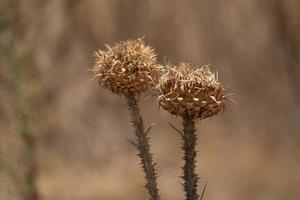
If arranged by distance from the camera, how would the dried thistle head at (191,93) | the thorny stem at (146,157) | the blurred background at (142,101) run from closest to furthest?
1. the dried thistle head at (191,93)
2. the thorny stem at (146,157)
3. the blurred background at (142,101)

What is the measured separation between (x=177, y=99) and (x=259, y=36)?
2.64 m

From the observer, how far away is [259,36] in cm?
418

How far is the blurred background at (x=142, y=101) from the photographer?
4.17 meters

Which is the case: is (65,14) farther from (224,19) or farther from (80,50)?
(224,19)

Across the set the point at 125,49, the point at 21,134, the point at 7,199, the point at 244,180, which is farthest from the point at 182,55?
the point at 125,49

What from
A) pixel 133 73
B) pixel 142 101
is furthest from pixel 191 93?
pixel 142 101

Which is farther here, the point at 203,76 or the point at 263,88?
the point at 263,88

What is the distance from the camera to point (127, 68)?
170 centimetres

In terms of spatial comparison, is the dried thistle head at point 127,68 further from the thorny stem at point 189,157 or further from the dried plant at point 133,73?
the thorny stem at point 189,157

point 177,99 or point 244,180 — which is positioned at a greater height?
point 244,180

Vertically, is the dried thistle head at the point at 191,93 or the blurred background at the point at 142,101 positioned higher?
the blurred background at the point at 142,101

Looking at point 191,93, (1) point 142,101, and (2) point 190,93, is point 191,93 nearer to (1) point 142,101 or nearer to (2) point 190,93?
(2) point 190,93

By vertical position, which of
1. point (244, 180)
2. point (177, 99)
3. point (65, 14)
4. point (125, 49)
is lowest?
point (177, 99)

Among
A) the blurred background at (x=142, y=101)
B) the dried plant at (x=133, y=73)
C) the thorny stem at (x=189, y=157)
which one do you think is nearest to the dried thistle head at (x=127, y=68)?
the dried plant at (x=133, y=73)
